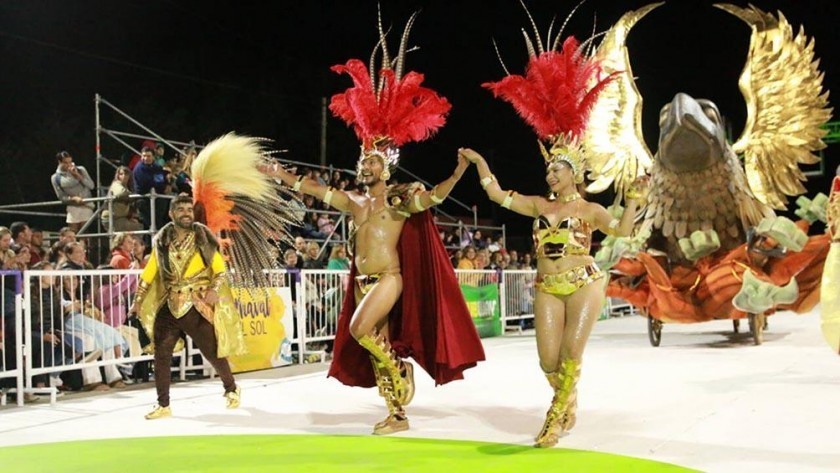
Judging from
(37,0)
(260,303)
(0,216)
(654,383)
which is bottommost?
(654,383)

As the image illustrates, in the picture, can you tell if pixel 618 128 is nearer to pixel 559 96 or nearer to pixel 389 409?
pixel 559 96

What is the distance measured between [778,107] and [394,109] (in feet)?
21.2

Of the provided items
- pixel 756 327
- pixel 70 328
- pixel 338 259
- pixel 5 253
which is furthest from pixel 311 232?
pixel 756 327

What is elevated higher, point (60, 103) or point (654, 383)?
point (60, 103)

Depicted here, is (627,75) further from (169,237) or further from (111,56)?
(111,56)

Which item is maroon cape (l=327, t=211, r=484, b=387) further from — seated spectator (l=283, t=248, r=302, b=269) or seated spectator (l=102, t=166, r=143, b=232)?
seated spectator (l=102, t=166, r=143, b=232)

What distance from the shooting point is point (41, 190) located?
1923 cm

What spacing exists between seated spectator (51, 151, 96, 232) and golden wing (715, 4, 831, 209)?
26.7 feet

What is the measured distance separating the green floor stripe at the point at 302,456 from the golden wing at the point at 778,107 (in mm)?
6995

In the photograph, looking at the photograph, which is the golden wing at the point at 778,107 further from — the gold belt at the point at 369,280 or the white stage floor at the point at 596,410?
the gold belt at the point at 369,280

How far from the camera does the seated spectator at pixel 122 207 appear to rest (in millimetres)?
10070

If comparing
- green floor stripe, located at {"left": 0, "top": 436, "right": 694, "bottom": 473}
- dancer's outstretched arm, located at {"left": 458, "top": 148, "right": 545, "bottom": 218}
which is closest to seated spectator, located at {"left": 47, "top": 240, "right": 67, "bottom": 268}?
green floor stripe, located at {"left": 0, "top": 436, "right": 694, "bottom": 473}

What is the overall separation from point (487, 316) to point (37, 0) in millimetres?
11805

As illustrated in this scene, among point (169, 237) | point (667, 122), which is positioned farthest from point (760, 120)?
point (169, 237)
